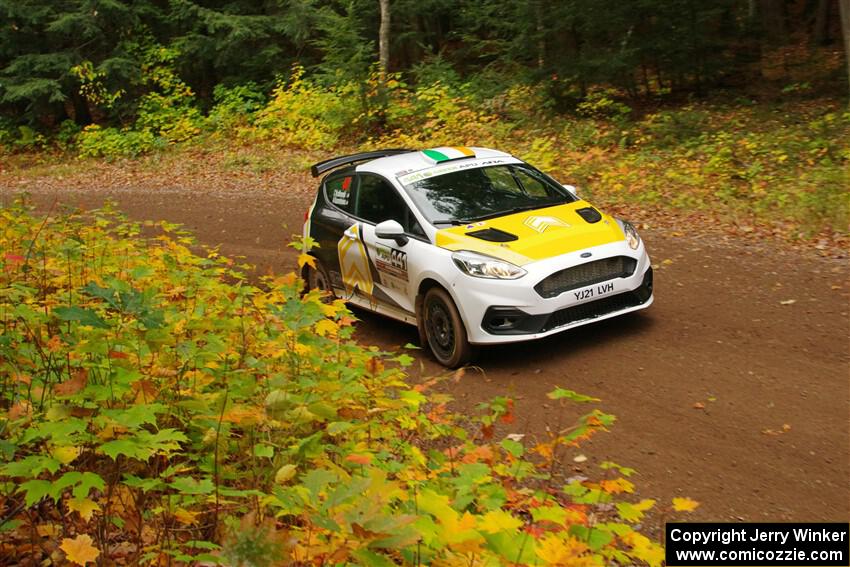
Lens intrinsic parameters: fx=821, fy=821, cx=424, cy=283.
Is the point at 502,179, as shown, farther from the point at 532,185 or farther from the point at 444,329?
the point at 444,329

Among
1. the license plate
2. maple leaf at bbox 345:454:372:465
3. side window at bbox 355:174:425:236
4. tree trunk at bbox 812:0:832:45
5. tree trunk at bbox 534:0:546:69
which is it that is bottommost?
the license plate

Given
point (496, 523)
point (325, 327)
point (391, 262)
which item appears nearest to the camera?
point (496, 523)

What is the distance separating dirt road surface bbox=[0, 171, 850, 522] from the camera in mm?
5367

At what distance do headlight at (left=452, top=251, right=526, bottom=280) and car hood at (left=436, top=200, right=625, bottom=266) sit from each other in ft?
0.19

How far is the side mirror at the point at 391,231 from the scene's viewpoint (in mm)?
8203

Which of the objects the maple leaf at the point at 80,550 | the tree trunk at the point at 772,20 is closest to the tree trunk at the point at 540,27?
the tree trunk at the point at 772,20

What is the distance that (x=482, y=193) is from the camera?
28.4 feet

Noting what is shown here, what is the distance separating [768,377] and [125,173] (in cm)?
2042

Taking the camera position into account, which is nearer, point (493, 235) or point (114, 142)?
point (493, 235)

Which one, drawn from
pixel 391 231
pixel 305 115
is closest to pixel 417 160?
pixel 391 231

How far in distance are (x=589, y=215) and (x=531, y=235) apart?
2.77 feet

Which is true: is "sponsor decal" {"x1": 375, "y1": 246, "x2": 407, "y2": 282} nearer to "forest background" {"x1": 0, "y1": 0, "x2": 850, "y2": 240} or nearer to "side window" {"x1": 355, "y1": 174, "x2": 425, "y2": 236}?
"side window" {"x1": 355, "y1": 174, "x2": 425, "y2": 236}

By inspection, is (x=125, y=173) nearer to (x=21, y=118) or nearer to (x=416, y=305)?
(x=21, y=118)

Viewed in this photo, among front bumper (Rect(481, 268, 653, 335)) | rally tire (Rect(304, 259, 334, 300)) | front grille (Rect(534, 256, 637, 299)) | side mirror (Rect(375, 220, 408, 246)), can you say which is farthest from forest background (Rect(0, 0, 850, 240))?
rally tire (Rect(304, 259, 334, 300))
